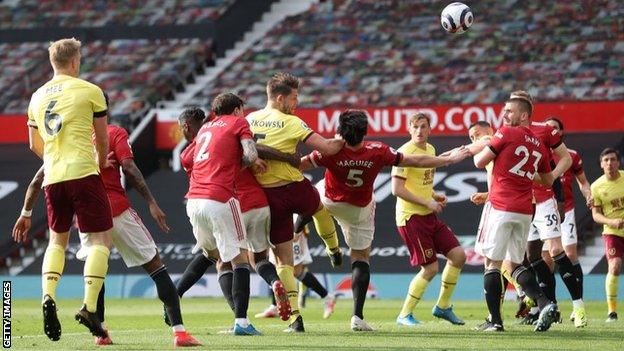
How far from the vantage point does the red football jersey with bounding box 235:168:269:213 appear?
1248 centimetres

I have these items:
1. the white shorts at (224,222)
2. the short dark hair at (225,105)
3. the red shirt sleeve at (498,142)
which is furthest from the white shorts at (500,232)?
the short dark hair at (225,105)

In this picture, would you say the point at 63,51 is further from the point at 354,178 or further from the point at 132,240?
the point at 354,178

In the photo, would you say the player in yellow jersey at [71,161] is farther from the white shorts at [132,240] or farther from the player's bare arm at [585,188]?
the player's bare arm at [585,188]

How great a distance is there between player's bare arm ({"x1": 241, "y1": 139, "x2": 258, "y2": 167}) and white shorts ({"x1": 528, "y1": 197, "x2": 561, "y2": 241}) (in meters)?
4.56

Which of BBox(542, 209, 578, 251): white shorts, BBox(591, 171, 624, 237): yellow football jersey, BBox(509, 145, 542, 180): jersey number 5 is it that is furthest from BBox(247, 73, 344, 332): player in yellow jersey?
BBox(591, 171, 624, 237): yellow football jersey

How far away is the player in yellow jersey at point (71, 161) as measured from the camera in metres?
10.5

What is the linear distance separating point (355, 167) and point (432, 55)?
20065 mm

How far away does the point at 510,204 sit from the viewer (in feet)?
40.9

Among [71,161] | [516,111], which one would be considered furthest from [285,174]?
[71,161]

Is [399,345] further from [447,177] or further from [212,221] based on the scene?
[447,177]

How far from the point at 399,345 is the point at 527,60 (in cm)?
2106

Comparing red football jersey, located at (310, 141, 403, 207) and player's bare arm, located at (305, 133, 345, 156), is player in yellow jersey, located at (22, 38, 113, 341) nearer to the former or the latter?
player's bare arm, located at (305, 133, 345, 156)

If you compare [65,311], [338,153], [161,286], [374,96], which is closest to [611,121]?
[374,96]

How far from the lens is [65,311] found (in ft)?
66.8
